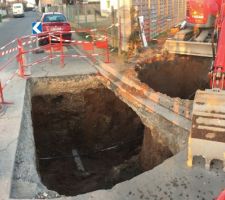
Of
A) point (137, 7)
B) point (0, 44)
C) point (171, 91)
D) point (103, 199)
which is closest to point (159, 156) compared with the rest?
point (103, 199)

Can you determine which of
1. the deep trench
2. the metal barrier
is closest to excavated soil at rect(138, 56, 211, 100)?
the deep trench

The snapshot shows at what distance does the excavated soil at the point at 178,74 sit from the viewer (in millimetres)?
11625

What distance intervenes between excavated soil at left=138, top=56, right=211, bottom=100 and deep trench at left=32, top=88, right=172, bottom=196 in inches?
56.5

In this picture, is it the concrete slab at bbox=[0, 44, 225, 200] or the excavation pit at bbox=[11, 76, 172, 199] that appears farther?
the excavation pit at bbox=[11, 76, 172, 199]

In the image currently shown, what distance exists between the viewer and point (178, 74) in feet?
39.5

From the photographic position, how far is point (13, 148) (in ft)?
20.6

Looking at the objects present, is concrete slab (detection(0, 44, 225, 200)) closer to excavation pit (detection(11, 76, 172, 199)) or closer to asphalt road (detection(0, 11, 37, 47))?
excavation pit (detection(11, 76, 172, 199))

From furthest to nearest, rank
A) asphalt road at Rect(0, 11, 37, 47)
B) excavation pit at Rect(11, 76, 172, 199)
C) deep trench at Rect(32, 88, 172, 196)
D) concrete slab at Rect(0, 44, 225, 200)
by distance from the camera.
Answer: asphalt road at Rect(0, 11, 37, 47), deep trench at Rect(32, 88, 172, 196), excavation pit at Rect(11, 76, 172, 199), concrete slab at Rect(0, 44, 225, 200)

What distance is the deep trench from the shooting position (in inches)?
428

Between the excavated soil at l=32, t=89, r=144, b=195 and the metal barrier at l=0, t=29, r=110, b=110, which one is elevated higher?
the metal barrier at l=0, t=29, r=110, b=110

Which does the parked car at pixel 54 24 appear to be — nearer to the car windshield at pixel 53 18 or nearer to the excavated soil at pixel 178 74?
the car windshield at pixel 53 18

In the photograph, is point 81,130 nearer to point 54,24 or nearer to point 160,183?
point 160,183

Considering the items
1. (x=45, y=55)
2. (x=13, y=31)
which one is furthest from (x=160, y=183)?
(x=13, y=31)

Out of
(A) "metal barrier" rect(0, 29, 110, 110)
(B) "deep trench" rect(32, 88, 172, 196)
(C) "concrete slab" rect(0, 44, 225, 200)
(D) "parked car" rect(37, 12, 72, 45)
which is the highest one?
(D) "parked car" rect(37, 12, 72, 45)
